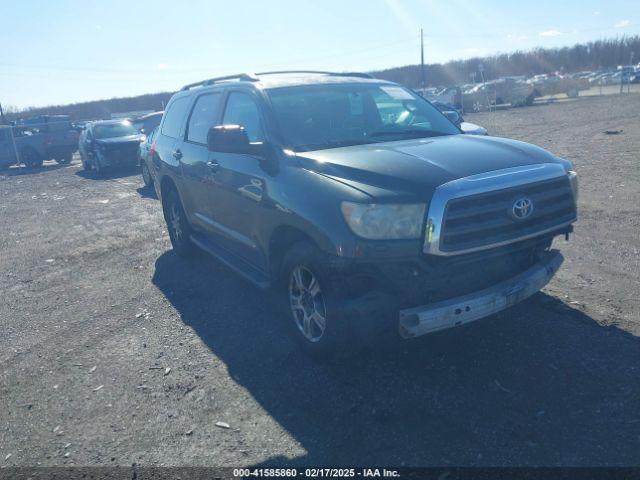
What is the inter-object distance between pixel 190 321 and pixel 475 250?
9.55 ft

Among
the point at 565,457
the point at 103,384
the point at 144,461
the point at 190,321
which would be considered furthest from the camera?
the point at 190,321

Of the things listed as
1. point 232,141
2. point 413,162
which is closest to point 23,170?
point 232,141

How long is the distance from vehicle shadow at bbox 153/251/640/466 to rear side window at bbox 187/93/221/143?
85.2 inches

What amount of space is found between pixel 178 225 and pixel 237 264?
2176mm

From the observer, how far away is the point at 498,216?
3555 mm

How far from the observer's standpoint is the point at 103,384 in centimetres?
413

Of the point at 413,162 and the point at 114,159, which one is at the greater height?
the point at 413,162

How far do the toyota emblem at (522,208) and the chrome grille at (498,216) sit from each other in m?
0.02

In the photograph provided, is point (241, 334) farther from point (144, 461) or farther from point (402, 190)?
point (402, 190)

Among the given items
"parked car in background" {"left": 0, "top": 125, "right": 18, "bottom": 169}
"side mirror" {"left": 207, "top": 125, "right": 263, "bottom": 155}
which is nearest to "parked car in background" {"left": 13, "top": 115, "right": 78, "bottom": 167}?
"parked car in background" {"left": 0, "top": 125, "right": 18, "bottom": 169}

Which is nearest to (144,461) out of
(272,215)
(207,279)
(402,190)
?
(272,215)

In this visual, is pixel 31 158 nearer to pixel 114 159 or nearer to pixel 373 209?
pixel 114 159

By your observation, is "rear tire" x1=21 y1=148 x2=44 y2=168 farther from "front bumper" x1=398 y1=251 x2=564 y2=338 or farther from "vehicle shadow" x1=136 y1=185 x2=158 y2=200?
"front bumper" x1=398 y1=251 x2=564 y2=338

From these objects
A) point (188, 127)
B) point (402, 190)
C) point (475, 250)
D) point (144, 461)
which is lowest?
point (144, 461)
